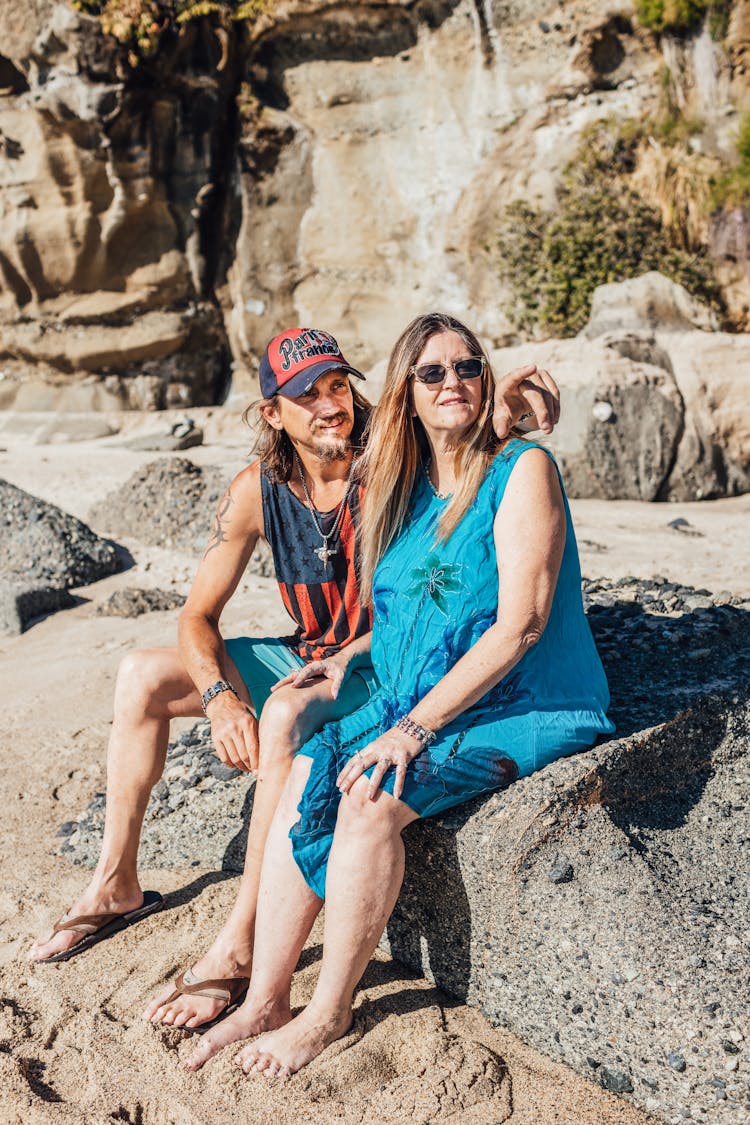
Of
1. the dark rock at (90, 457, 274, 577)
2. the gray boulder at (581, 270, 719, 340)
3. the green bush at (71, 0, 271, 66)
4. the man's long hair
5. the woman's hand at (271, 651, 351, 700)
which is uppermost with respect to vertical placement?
the green bush at (71, 0, 271, 66)

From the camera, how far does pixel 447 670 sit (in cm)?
262

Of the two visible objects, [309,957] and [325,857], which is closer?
[325,857]

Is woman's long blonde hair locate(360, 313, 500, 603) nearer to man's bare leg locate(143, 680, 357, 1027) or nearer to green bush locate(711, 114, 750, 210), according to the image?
man's bare leg locate(143, 680, 357, 1027)

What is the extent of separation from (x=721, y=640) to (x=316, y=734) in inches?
69.3

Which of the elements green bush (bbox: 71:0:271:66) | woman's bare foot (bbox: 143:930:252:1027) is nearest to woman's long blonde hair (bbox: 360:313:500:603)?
woman's bare foot (bbox: 143:930:252:1027)

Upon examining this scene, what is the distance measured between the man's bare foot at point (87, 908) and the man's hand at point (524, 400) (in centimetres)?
173

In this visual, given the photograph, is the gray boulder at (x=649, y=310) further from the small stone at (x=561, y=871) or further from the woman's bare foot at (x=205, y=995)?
the woman's bare foot at (x=205, y=995)

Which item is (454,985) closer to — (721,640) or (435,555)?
(435,555)

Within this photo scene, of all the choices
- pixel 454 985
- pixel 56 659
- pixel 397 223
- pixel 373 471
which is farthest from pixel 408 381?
pixel 397 223

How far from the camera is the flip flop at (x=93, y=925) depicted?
289cm

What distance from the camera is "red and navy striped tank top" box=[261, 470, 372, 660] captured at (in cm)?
308

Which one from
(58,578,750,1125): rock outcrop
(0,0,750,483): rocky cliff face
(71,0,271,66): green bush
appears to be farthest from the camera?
(0,0,750,483): rocky cliff face

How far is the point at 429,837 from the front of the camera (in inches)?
104

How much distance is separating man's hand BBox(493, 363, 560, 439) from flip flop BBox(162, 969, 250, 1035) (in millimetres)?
1582
